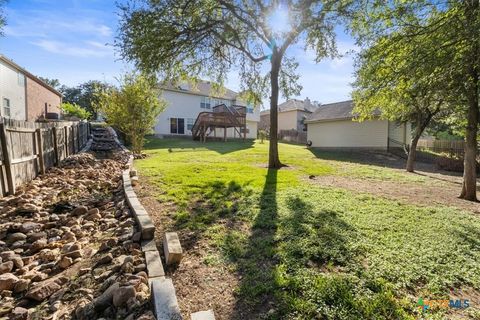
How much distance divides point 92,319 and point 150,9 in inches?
348

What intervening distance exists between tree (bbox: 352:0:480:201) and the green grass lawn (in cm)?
277

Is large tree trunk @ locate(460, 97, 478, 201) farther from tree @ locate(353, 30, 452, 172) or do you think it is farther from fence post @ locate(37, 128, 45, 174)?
fence post @ locate(37, 128, 45, 174)

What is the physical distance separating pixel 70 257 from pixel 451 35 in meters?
7.84

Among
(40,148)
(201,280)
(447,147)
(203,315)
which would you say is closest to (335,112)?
(447,147)

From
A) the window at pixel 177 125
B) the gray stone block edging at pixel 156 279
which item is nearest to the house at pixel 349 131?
the window at pixel 177 125

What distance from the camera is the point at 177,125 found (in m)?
27.2

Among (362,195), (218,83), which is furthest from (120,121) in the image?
(362,195)

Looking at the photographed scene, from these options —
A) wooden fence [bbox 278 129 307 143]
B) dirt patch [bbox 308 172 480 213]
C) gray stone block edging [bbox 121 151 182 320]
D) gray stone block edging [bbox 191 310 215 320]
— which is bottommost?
dirt patch [bbox 308 172 480 213]

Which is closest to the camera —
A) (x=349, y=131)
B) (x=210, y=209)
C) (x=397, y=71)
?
(x=210, y=209)

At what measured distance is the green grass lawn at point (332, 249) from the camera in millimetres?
2312

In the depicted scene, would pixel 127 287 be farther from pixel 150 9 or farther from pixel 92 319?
pixel 150 9

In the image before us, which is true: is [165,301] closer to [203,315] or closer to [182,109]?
[203,315]

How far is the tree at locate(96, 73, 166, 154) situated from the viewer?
1223 centimetres

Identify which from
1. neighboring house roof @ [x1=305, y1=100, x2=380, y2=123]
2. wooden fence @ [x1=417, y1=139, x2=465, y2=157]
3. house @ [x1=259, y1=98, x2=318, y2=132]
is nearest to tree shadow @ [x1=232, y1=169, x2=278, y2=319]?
wooden fence @ [x1=417, y1=139, x2=465, y2=157]
